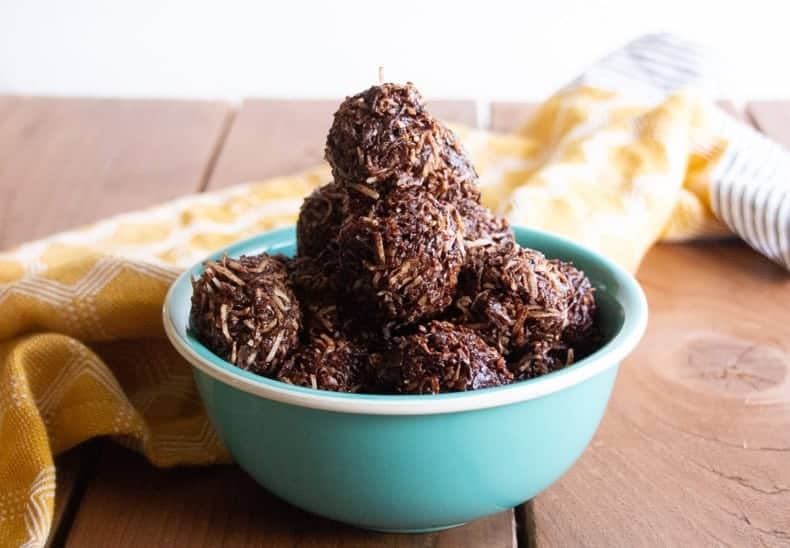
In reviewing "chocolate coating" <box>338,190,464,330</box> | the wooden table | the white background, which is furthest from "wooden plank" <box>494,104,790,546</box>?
the white background

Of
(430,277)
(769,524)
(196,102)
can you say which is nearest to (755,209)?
(769,524)

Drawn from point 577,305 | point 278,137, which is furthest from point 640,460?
point 278,137

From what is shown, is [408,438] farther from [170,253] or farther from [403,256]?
[170,253]

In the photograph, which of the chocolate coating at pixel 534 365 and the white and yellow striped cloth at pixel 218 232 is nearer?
the chocolate coating at pixel 534 365

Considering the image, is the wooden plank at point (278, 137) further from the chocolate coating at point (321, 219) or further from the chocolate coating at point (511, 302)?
the chocolate coating at point (511, 302)

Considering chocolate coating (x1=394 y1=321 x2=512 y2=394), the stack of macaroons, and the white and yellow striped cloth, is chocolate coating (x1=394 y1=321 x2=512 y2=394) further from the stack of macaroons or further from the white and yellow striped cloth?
the white and yellow striped cloth

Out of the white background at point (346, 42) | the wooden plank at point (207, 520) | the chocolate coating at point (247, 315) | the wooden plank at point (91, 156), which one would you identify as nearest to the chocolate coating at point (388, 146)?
the chocolate coating at point (247, 315)
